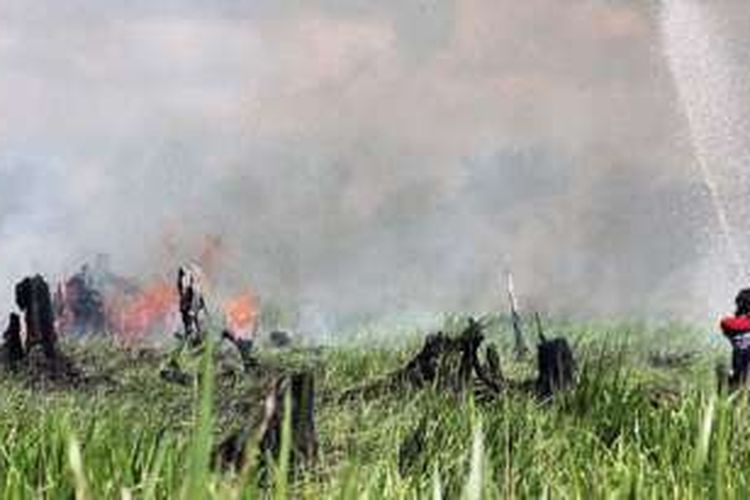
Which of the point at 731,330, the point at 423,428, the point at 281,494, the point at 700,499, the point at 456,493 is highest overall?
the point at 731,330

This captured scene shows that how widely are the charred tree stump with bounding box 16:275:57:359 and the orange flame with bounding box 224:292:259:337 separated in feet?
7.02

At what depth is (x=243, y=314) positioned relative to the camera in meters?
18.0

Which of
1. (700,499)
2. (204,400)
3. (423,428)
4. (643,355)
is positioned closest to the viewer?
(204,400)

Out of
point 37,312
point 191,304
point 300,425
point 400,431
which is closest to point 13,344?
point 37,312

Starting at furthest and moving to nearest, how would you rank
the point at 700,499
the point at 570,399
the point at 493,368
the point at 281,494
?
1. the point at 493,368
2. the point at 570,399
3. the point at 700,499
4. the point at 281,494

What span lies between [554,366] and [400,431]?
11.8ft

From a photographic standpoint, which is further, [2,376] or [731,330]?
[2,376]

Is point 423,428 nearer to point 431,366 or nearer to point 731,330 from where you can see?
point 731,330

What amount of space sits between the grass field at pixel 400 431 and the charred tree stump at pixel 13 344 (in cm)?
47

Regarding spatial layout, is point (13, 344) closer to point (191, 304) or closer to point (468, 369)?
point (191, 304)

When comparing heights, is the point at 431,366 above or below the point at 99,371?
below

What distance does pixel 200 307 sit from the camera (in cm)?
1487

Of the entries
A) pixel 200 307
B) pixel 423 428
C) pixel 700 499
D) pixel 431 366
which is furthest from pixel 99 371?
pixel 700 499

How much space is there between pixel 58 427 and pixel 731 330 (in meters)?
5.58
